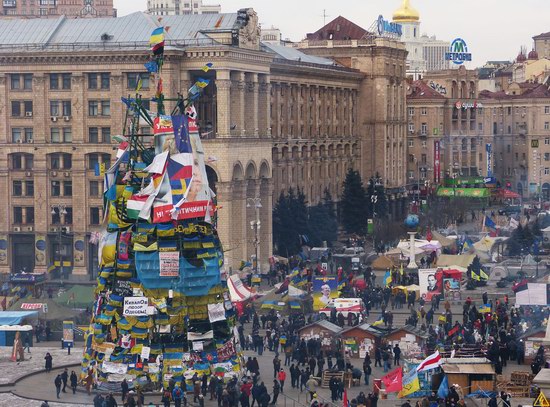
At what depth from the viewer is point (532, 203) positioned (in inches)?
6127

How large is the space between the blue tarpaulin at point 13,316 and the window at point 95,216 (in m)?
22.6

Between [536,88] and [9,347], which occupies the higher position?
[536,88]

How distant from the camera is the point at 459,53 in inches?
6909

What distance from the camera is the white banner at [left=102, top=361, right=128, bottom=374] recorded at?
201 feet

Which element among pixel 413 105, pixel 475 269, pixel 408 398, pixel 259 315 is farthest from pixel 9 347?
pixel 413 105

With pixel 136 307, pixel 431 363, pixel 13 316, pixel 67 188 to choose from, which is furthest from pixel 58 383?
pixel 67 188

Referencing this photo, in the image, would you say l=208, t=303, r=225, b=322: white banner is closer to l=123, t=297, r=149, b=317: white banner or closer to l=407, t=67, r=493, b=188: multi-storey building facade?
l=123, t=297, r=149, b=317: white banner

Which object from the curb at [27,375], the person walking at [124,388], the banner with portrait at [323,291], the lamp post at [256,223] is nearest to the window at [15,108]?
the lamp post at [256,223]

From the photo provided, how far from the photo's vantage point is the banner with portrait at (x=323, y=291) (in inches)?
3054

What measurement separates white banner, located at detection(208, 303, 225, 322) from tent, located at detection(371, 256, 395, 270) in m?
36.3

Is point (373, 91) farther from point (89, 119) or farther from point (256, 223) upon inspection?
point (89, 119)

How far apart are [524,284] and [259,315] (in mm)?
11473

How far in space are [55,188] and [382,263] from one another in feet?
58.8

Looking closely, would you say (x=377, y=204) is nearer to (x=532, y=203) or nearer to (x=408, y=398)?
(x=532, y=203)
